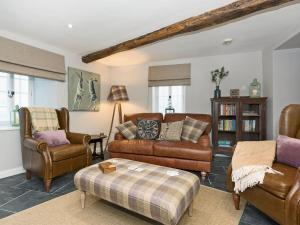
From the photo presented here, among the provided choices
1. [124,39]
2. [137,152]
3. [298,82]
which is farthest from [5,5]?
[298,82]

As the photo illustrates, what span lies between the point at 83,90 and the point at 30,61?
1.18 metres

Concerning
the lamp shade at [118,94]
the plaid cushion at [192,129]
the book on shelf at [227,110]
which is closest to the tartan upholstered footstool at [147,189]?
the plaid cushion at [192,129]

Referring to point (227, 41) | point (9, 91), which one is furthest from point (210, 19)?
point (9, 91)

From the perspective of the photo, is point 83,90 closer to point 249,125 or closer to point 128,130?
point 128,130

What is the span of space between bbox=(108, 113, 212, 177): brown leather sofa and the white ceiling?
136cm

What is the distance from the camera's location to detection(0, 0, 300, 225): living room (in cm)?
182

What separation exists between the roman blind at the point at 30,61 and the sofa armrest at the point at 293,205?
11.6 ft

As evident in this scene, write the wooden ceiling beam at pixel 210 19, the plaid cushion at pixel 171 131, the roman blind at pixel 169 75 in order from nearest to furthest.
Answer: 1. the wooden ceiling beam at pixel 210 19
2. the plaid cushion at pixel 171 131
3. the roman blind at pixel 169 75

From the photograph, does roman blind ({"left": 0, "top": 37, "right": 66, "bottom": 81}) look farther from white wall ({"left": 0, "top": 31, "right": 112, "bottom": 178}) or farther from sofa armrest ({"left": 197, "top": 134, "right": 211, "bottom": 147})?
sofa armrest ({"left": 197, "top": 134, "right": 211, "bottom": 147})

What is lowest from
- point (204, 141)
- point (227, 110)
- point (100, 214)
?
point (100, 214)

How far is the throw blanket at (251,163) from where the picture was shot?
5.53 feet

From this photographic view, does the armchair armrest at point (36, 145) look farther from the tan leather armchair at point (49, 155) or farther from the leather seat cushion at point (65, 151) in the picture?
the leather seat cushion at point (65, 151)

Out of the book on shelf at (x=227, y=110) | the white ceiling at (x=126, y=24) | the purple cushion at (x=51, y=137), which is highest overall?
the white ceiling at (x=126, y=24)

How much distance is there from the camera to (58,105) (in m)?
3.56
